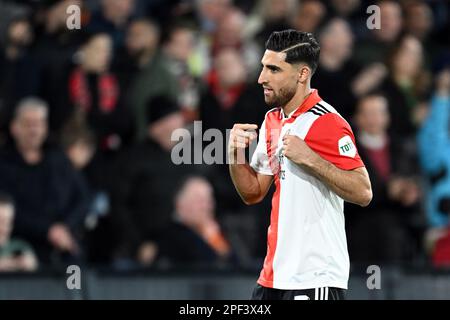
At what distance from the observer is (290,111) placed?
240 inches

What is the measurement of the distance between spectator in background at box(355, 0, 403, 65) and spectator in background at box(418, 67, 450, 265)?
2.32 feet

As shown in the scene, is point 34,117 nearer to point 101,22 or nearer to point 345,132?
point 101,22

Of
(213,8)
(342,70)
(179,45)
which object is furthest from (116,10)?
(342,70)

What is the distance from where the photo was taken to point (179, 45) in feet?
36.7

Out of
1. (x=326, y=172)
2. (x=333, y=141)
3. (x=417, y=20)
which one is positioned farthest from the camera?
(x=417, y=20)

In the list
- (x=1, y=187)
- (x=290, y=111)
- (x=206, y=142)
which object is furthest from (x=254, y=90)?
(x=290, y=111)

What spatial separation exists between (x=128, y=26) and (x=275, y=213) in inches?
231

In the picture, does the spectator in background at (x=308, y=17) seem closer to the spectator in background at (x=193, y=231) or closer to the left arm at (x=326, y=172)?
the spectator in background at (x=193, y=231)

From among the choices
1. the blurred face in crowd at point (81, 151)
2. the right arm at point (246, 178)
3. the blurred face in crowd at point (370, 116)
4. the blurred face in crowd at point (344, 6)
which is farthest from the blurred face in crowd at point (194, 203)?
the right arm at point (246, 178)

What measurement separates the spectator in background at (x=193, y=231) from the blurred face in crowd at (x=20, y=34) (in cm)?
207

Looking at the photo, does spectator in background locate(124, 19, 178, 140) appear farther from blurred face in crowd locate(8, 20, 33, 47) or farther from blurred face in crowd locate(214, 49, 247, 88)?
blurred face in crowd locate(8, 20, 33, 47)

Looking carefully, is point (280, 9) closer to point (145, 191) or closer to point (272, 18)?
point (272, 18)

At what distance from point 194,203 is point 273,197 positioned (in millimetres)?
3574

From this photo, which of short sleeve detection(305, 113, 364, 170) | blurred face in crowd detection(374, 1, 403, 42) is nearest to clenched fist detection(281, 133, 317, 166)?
short sleeve detection(305, 113, 364, 170)
